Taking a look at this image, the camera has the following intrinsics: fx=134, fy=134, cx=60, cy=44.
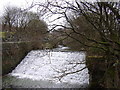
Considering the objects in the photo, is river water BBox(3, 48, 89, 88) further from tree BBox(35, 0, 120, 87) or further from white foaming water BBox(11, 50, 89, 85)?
tree BBox(35, 0, 120, 87)

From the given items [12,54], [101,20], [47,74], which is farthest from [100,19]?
[12,54]

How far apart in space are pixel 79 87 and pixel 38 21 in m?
3.11

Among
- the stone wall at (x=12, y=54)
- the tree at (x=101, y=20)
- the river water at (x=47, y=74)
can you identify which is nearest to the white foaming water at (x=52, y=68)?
the river water at (x=47, y=74)

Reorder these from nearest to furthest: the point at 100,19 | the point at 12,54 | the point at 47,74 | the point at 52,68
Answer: the point at 100,19 < the point at 47,74 < the point at 52,68 < the point at 12,54

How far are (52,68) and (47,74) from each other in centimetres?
37

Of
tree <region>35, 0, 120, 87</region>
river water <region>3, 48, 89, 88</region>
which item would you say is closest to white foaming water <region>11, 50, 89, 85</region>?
river water <region>3, 48, 89, 88</region>

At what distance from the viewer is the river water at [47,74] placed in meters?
4.82

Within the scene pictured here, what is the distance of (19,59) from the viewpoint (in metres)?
7.27

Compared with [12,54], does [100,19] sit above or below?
above

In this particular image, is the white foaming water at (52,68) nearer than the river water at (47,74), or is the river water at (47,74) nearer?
the river water at (47,74)

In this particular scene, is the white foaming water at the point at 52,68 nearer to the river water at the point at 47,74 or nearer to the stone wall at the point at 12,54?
the river water at the point at 47,74

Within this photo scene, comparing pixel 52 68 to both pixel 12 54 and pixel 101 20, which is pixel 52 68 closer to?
pixel 12 54

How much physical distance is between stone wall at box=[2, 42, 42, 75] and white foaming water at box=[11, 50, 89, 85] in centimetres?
25

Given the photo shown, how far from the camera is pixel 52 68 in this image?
6.05 m
